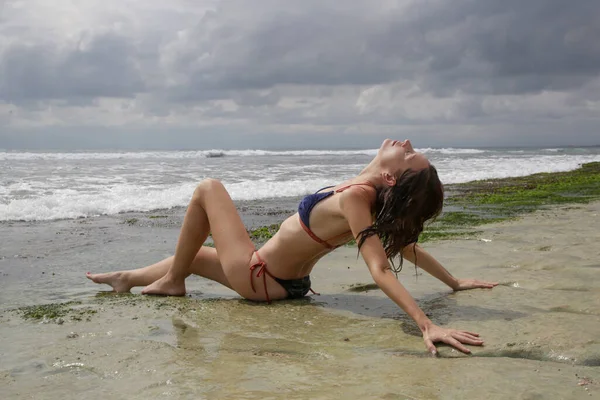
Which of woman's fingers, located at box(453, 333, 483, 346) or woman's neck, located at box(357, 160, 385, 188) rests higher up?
woman's neck, located at box(357, 160, 385, 188)

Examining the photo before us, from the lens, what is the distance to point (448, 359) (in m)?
3.05

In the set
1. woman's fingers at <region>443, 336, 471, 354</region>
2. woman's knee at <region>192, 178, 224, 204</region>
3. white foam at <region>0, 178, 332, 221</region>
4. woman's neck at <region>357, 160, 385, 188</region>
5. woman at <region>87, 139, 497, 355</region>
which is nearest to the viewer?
woman's fingers at <region>443, 336, 471, 354</region>

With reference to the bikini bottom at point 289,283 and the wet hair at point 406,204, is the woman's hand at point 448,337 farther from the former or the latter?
the bikini bottom at point 289,283

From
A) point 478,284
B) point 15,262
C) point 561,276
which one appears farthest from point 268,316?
point 15,262

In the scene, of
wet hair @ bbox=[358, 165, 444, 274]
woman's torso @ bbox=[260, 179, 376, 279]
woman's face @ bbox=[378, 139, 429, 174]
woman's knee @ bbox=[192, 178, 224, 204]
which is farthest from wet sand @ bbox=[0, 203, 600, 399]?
woman's face @ bbox=[378, 139, 429, 174]

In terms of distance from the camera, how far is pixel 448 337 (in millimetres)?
3229

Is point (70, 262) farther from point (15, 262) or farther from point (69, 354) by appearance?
point (69, 354)

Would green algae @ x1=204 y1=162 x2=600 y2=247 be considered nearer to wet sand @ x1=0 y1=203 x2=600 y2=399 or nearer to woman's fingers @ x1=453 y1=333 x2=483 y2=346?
wet sand @ x1=0 y1=203 x2=600 y2=399

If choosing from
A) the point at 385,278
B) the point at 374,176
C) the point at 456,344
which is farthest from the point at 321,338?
the point at 374,176

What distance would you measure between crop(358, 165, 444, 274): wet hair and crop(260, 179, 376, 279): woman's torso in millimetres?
176

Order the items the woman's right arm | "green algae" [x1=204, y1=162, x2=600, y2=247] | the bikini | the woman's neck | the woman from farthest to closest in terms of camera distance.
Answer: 1. "green algae" [x1=204, y1=162, x2=600, y2=247]
2. the bikini
3. the woman's neck
4. the woman
5. the woman's right arm

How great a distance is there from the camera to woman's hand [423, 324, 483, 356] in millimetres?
3187

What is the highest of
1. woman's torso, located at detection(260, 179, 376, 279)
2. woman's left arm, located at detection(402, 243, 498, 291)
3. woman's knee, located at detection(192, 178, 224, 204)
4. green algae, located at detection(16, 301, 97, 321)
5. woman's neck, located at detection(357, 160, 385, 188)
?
woman's neck, located at detection(357, 160, 385, 188)

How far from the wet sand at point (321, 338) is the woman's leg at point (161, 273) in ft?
0.61
